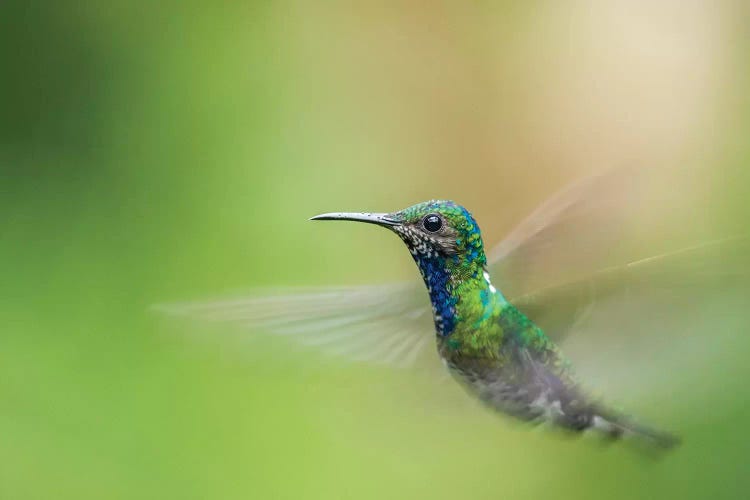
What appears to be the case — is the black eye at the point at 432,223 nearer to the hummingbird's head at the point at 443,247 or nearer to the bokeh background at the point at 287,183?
the hummingbird's head at the point at 443,247

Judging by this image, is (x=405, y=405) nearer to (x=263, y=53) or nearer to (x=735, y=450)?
(x=735, y=450)

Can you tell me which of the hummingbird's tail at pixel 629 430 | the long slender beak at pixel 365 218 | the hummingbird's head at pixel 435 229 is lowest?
the hummingbird's tail at pixel 629 430

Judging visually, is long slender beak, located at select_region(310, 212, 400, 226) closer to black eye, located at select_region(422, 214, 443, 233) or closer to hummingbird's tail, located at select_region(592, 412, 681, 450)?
black eye, located at select_region(422, 214, 443, 233)

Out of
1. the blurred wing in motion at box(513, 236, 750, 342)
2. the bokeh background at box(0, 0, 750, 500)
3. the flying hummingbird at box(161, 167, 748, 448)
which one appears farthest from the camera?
the bokeh background at box(0, 0, 750, 500)

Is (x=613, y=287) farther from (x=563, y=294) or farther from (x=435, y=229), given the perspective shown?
(x=435, y=229)

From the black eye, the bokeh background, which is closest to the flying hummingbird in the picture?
the black eye

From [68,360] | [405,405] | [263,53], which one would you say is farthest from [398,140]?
[405,405]

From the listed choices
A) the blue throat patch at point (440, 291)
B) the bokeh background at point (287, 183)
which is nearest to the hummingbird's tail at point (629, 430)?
the blue throat patch at point (440, 291)
